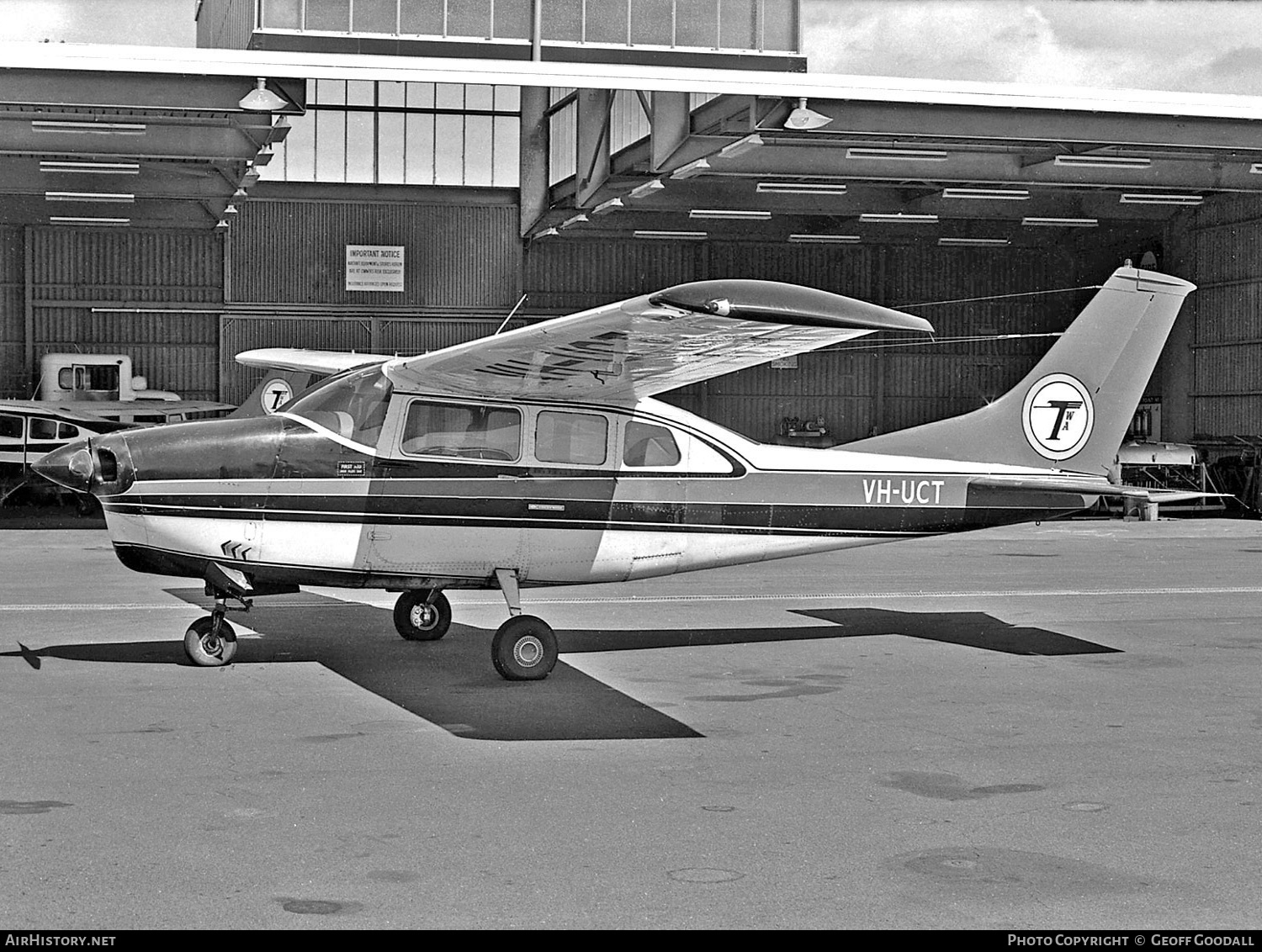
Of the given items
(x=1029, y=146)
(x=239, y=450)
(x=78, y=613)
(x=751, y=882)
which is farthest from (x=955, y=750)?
(x=1029, y=146)

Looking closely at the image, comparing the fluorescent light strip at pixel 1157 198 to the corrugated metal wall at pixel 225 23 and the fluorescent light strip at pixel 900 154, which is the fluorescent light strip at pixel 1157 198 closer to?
the fluorescent light strip at pixel 900 154

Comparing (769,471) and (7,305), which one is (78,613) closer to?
(769,471)

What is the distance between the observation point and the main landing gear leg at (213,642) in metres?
9.96

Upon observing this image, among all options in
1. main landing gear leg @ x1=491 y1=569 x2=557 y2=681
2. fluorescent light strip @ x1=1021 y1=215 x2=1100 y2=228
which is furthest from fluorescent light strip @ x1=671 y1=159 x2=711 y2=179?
main landing gear leg @ x1=491 y1=569 x2=557 y2=681

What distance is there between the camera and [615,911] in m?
4.88

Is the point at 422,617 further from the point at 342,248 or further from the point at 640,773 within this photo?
the point at 342,248

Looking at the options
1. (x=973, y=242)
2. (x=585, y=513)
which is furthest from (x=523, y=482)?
(x=973, y=242)

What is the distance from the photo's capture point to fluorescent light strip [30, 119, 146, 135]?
71.7 feet

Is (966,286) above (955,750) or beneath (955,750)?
above

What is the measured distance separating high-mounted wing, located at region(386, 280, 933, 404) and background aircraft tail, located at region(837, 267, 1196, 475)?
2771mm

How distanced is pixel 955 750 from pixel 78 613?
8694 millimetres

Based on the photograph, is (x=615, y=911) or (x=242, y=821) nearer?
(x=615, y=911)

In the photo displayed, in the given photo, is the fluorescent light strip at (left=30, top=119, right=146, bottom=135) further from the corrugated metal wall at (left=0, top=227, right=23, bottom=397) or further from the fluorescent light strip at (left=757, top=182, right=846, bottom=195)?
the corrugated metal wall at (left=0, top=227, right=23, bottom=397)

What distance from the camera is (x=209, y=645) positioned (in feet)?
32.7
